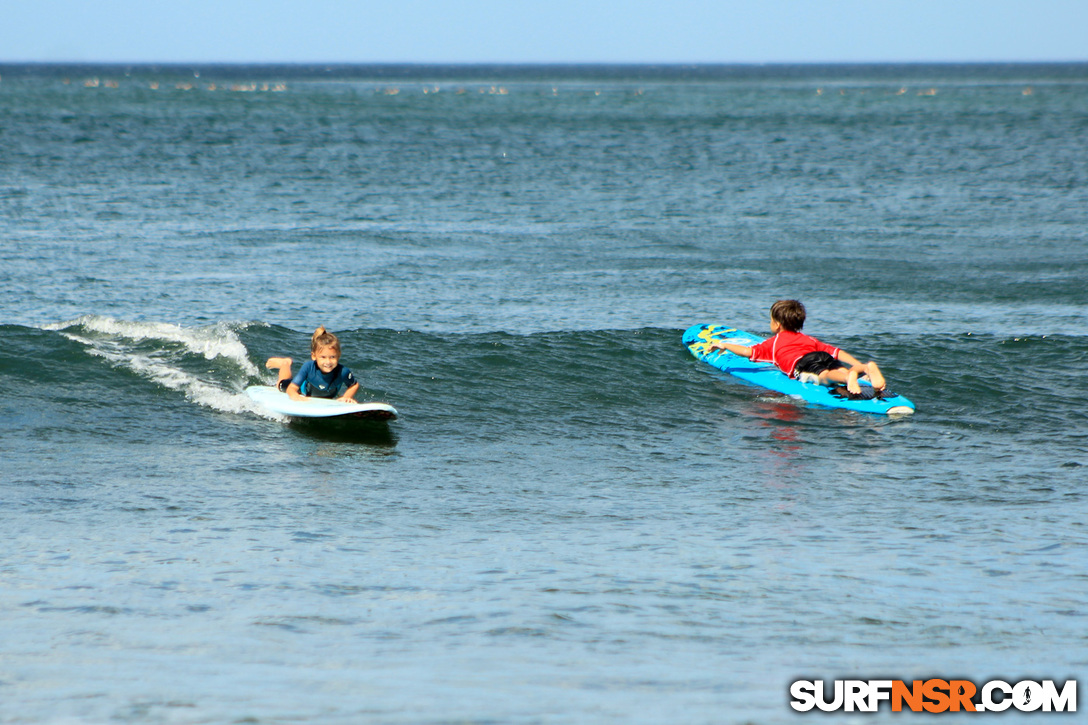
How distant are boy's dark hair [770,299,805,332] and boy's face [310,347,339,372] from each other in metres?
4.66

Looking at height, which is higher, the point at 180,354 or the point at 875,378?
the point at 180,354

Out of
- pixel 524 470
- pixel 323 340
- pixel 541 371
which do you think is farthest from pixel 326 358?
pixel 541 371

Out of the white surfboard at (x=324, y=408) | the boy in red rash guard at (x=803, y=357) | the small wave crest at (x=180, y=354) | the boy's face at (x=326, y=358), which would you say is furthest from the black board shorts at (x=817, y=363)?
the small wave crest at (x=180, y=354)

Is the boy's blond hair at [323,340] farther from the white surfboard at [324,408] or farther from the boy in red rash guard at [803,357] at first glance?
the boy in red rash guard at [803,357]

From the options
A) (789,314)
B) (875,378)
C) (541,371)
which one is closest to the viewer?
(875,378)

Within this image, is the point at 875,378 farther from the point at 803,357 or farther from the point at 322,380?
the point at 322,380

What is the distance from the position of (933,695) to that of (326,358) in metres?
Result: 6.95

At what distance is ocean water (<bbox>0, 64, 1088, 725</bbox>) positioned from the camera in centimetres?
537

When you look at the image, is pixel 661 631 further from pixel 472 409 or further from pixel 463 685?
pixel 472 409

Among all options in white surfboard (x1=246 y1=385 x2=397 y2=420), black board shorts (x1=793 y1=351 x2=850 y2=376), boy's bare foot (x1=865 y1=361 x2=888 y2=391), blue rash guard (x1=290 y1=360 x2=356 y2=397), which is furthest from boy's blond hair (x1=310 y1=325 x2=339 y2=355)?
boy's bare foot (x1=865 y1=361 x2=888 y2=391)

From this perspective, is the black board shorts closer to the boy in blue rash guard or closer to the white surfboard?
the white surfboard

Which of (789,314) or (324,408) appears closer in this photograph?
(324,408)

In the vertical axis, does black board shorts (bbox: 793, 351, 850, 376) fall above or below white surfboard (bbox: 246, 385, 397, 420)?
above

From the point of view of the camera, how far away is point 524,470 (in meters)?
9.68
